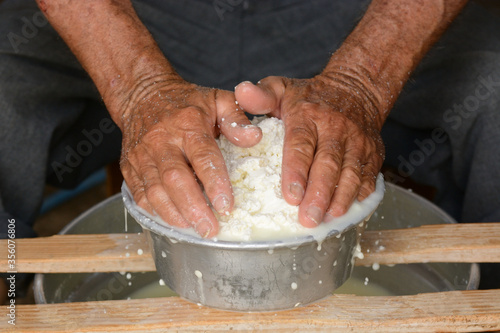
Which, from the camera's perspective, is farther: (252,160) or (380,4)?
(380,4)

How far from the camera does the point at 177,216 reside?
26.9 inches

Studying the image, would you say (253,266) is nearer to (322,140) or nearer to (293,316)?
(293,316)

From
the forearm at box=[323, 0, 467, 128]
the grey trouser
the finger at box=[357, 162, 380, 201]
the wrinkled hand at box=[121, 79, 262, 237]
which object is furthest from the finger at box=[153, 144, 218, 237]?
the grey trouser

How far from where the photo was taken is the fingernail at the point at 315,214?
65cm

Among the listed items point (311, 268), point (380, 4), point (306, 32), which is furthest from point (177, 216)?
point (306, 32)

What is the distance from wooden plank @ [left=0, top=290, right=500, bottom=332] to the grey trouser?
38cm

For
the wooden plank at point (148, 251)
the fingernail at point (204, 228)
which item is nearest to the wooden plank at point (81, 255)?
the wooden plank at point (148, 251)

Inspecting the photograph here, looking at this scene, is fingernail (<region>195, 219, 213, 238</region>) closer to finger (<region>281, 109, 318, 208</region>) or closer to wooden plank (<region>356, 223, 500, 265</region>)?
finger (<region>281, 109, 318, 208</region>)

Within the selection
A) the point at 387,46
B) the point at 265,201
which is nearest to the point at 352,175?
the point at 265,201

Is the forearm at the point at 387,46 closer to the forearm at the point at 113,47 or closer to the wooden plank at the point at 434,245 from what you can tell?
the wooden plank at the point at 434,245

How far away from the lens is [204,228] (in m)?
0.65

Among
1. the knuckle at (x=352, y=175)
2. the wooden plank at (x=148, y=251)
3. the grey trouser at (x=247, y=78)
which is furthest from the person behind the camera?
the grey trouser at (x=247, y=78)

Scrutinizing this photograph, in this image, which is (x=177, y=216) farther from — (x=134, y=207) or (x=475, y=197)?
(x=475, y=197)

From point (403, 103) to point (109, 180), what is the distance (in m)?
0.80
